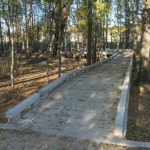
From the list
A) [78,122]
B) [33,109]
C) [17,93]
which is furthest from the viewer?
[17,93]

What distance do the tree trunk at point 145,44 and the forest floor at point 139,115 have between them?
839 millimetres

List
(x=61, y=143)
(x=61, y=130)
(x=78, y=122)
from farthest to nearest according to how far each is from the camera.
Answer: (x=78, y=122) → (x=61, y=130) → (x=61, y=143)

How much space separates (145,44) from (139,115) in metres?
4.76

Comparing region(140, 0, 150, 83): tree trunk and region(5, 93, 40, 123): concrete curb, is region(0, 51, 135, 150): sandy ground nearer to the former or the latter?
region(5, 93, 40, 123): concrete curb

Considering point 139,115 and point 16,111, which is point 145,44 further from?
point 16,111

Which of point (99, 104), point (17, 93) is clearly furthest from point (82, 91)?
point (17, 93)

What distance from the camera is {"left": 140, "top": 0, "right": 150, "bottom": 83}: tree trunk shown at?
10.2 metres

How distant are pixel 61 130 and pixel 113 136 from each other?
54.7 inches

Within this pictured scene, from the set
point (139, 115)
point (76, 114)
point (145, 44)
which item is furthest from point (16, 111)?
point (145, 44)

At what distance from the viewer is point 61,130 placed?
470 centimetres

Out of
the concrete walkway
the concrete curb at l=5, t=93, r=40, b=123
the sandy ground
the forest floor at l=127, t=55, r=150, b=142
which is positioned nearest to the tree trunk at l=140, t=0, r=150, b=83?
the forest floor at l=127, t=55, r=150, b=142

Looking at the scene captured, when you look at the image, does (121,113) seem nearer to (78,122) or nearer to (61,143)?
(78,122)

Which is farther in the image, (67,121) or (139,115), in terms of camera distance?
(139,115)

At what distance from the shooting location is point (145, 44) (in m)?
10.6
